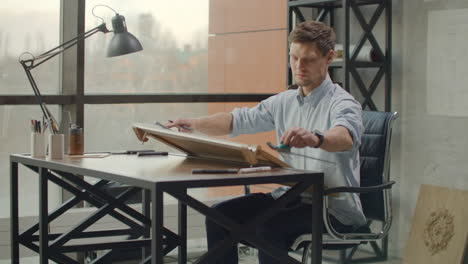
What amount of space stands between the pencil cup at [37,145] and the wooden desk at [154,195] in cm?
5

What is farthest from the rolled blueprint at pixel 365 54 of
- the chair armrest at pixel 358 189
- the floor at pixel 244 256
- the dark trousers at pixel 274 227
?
the dark trousers at pixel 274 227

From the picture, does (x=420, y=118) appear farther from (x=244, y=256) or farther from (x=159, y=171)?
(x=159, y=171)

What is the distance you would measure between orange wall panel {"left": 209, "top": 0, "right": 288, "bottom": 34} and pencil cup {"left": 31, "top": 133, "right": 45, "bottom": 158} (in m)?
2.24

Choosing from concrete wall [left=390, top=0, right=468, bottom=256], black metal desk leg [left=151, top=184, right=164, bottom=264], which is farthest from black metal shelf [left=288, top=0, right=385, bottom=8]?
black metal desk leg [left=151, top=184, right=164, bottom=264]

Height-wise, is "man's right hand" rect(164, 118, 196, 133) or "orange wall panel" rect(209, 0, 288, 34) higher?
"orange wall panel" rect(209, 0, 288, 34)

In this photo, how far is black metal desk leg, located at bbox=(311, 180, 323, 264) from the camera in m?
2.38

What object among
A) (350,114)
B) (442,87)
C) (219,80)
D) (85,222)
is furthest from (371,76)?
(85,222)

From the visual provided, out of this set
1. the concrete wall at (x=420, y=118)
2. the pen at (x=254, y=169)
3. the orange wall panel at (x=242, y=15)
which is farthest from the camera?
the orange wall panel at (x=242, y=15)

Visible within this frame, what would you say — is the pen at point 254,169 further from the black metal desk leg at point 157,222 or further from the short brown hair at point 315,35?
the short brown hair at point 315,35

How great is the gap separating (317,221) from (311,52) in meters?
0.77

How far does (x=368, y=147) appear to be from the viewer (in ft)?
10.1

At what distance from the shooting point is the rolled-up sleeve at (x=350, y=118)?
8.55 ft

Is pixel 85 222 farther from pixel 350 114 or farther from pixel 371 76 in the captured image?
pixel 371 76

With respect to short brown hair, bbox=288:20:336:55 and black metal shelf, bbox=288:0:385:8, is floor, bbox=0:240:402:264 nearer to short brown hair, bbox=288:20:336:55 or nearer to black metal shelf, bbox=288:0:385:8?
black metal shelf, bbox=288:0:385:8
